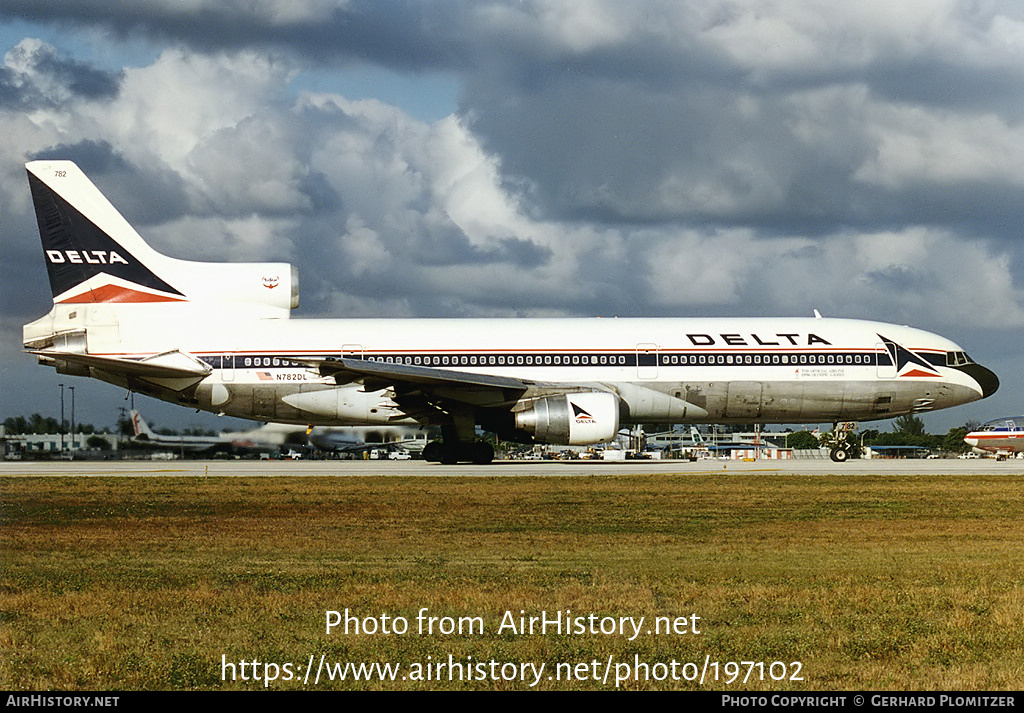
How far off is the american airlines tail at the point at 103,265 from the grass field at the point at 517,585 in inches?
581

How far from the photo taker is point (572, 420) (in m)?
30.8

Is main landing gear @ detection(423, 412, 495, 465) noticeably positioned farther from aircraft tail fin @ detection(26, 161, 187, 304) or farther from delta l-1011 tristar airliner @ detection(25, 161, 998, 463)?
aircraft tail fin @ detection(26, 161, 187, 304)

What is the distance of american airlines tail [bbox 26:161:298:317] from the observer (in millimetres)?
34031

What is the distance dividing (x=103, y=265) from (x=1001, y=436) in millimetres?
38321

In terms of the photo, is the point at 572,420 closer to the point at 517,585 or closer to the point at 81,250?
the point at 81,250

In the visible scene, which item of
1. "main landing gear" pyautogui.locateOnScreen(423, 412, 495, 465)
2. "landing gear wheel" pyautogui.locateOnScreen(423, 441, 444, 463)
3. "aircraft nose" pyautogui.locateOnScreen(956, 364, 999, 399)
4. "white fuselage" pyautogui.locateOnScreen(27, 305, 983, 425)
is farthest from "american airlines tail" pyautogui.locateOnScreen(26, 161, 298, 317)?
"aircraft nose" pyautogui.locateOnScreen(956, 364, 999, 399)

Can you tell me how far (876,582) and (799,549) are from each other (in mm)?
2653

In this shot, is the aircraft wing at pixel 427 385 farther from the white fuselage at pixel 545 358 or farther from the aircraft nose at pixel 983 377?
the aircraft nose at pixel 983 377

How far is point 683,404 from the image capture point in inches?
1312

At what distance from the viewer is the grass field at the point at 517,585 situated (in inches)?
301

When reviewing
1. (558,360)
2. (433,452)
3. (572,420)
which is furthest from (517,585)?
(433,452)

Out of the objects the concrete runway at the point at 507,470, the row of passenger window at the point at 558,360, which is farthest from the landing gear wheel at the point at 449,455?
the row of passenger window at the point at 558,360

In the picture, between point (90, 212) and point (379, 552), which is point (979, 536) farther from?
point (90, 212)
